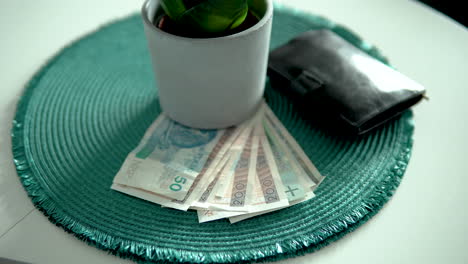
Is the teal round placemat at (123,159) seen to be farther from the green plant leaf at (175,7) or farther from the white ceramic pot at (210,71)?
the green plant leaf at (175,7)

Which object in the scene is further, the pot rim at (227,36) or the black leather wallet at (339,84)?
the black leather wallet at (339,84)

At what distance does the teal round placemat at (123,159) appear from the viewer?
680 millimetres

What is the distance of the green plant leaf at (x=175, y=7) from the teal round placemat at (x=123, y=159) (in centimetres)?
27

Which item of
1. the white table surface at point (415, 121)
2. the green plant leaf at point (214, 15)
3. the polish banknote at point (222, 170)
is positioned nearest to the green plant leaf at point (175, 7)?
the green plant leaf at point (214, 15)

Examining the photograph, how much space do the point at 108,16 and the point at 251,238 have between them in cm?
80

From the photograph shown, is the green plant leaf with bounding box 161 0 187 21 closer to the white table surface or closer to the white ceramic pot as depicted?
the white ceramic pot

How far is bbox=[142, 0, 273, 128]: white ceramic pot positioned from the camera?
2.36ft

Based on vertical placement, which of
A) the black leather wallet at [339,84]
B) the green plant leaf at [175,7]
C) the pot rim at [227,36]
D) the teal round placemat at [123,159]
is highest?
the green plant leaf at [175,7]

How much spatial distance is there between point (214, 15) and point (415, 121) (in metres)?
0.50

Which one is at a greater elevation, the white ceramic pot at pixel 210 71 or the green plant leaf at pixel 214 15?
the green plant leaf at pixel 214 15

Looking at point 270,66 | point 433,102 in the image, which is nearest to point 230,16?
point 270,66

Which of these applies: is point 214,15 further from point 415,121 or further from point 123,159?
point 415,121

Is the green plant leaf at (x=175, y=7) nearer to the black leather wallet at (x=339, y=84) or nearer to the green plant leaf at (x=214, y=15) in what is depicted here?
the green plant leaf at (x=214, y=15)

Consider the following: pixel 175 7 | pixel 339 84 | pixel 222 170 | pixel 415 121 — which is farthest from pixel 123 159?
pixel 415 121
